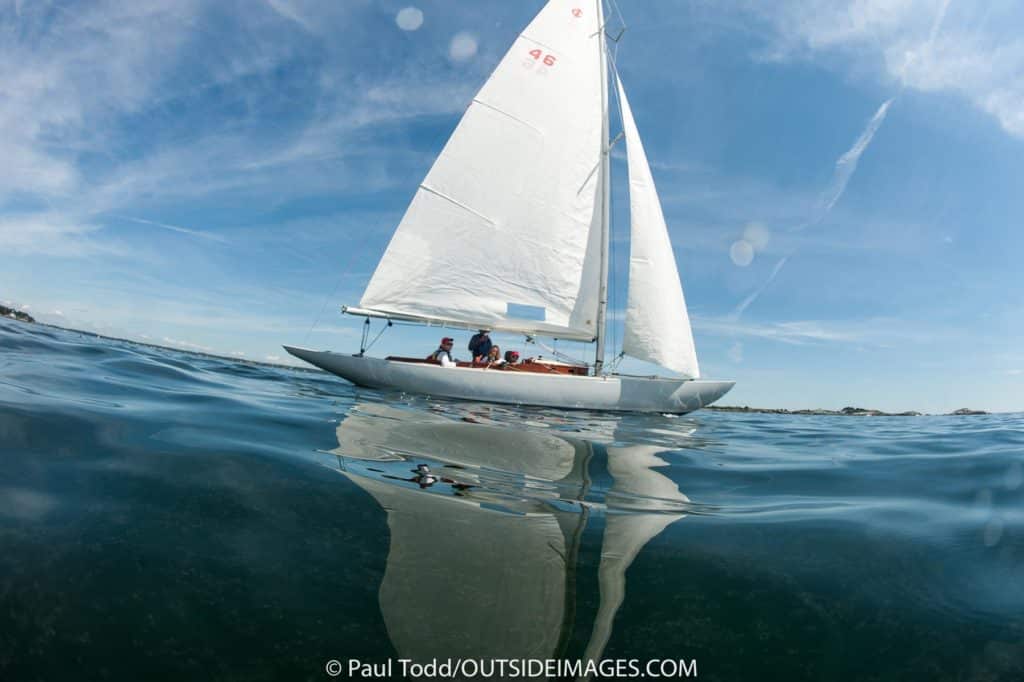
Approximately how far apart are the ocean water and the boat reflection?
14 mm

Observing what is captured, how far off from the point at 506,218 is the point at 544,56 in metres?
6.53

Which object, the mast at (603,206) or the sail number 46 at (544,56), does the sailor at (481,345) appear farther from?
the sail number 46 at (544,56)

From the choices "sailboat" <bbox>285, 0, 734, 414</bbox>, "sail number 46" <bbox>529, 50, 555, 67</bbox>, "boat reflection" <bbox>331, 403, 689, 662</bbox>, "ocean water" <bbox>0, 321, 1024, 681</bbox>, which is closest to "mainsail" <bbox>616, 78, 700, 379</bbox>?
"sailboat" <bbox>285, 0, 734, 414</bbox>

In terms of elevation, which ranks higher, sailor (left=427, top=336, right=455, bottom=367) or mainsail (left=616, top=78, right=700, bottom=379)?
mainsail (left=616, top=78, right=700, bottom=379)

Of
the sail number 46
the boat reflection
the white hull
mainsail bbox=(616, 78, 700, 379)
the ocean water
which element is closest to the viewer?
the ocean water

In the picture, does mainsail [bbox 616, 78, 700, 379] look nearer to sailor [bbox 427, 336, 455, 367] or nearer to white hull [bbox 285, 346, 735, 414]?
white hull [bbox 285, 346, 735, 414]

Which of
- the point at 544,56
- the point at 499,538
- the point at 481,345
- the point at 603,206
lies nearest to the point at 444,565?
the point at 499,538

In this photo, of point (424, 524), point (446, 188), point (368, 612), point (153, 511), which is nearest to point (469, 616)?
point (368, 612)

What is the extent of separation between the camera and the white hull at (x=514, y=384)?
47.2 feet

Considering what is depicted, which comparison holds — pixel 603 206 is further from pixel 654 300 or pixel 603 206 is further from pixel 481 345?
pixel 481 345

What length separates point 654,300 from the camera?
1620cm

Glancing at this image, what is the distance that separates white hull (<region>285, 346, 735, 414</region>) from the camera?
1439 cm

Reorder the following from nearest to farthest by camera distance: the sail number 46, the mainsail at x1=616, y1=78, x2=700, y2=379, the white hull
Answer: the white hull, the mainsail at x1=616, y1=78, x2=700, y2=379, the sail number 46

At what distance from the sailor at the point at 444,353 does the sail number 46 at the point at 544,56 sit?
11.0 m
